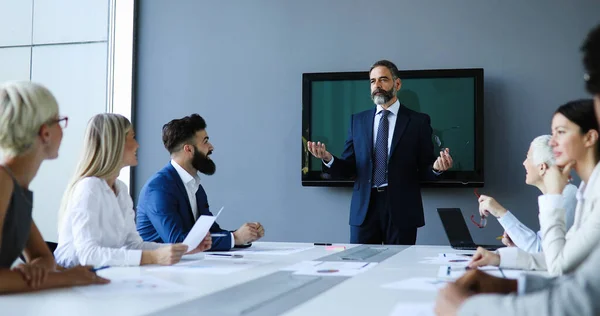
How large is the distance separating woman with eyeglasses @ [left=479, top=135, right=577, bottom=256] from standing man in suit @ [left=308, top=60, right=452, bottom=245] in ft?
3.04

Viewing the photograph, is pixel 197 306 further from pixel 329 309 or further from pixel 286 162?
pixel 286 162

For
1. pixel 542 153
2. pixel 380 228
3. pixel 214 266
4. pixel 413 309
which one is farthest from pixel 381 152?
pixel 413 309

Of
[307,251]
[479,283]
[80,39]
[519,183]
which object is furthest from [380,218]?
[80,39]

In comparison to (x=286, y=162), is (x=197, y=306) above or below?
below

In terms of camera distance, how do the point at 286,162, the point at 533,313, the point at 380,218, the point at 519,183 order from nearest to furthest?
the point at 533,313
the point at 380,218
the point at 519,183
the point at 286,162

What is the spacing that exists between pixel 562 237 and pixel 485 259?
0.28 metres

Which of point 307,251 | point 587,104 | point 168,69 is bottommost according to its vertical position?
point 307,251

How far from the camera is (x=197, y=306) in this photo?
150 cm

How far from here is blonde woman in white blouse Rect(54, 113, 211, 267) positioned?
7.43ft

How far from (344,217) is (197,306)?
11.7 ft

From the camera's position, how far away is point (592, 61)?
41.0 inches

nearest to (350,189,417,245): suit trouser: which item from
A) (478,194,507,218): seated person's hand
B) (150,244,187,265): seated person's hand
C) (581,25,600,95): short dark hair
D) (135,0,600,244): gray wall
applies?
(478,194,507,218): seated person's hand

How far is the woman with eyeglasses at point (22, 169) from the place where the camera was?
5.32ft

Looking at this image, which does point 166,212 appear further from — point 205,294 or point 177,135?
point 205,294
